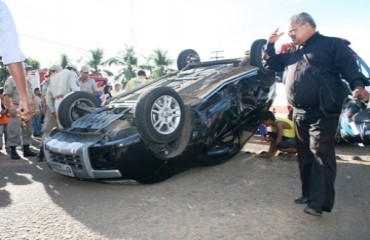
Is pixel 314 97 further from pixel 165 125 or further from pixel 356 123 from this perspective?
pixel 356 123

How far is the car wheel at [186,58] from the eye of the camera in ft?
20.6

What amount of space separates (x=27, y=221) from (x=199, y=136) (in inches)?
78.3

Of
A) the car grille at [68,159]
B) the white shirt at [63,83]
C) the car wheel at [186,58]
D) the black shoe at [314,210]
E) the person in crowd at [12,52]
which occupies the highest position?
the person in crowd at [12,52]

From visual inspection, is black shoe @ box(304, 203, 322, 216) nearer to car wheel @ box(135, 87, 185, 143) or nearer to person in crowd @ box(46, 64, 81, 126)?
car wheel @ box(135, 87, 185, 143)

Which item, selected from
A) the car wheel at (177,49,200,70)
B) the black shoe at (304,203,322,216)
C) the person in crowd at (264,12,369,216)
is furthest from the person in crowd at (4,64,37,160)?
the black shoe at (304,203,322,216)

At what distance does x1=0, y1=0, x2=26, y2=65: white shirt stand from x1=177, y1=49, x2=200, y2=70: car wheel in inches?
179

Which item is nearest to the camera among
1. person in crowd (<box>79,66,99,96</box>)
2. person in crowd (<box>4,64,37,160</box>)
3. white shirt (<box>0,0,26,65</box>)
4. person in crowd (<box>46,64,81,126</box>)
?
white shirt (<box>0,0,26,65</box>)

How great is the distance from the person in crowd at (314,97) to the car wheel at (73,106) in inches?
111

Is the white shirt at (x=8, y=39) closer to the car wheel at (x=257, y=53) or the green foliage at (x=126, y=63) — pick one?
the car wheel at (x=257, y=53)

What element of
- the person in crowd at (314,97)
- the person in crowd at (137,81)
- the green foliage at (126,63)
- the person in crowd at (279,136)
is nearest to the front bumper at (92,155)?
the person in crowd at (314,97)

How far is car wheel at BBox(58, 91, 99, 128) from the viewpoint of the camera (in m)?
4.79

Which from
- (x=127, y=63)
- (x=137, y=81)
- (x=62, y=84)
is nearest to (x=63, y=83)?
(x=62, y=84)

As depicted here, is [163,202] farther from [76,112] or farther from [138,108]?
[76,112]

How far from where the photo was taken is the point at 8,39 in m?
1.78
